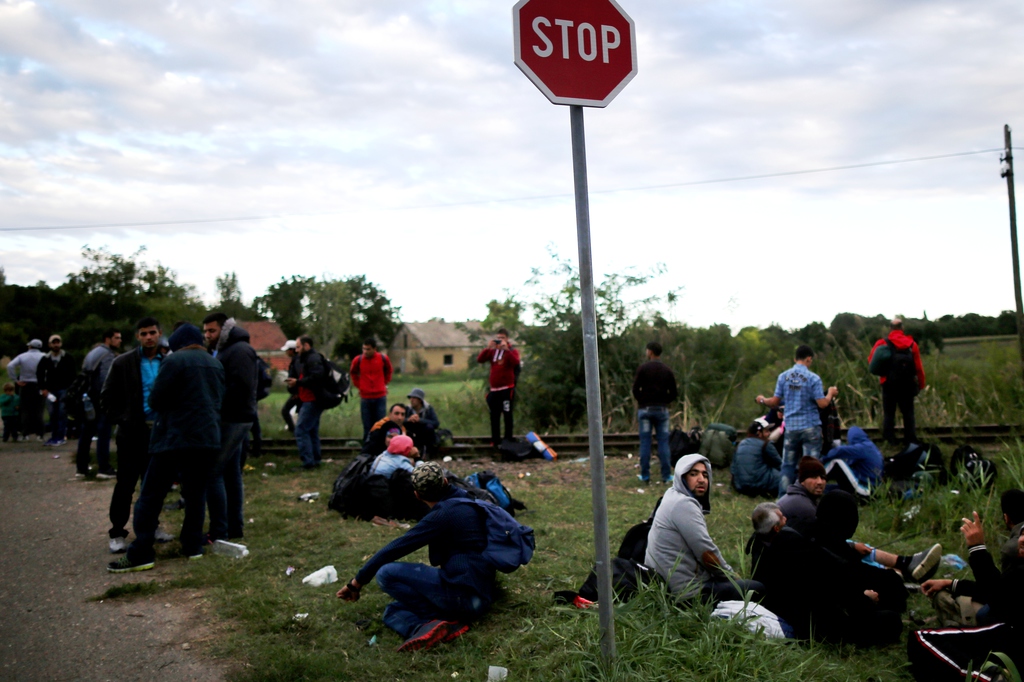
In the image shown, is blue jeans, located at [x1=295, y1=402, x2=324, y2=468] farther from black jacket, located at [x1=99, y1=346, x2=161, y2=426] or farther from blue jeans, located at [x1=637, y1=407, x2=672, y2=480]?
blue jeans, located at [x1=637, y1=407, x2=672, y2=480]

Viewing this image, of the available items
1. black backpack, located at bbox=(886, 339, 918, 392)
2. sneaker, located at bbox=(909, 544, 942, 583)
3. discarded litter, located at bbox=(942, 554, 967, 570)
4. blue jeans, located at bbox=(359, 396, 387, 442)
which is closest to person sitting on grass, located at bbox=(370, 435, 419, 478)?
blue jeans, located at bbox=(359, 396, 387, 442)

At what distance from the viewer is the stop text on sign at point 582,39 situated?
3080mm

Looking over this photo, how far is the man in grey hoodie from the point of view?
443 centimetres

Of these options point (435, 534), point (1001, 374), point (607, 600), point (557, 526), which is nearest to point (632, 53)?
point (607, 600)

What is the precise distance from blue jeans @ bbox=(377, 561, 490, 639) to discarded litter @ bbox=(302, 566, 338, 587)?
1.06 metres

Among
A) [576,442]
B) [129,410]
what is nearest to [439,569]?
[129,410]

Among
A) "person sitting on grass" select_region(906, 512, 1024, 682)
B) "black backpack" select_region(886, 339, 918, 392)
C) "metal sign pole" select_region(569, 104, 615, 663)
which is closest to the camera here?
"metal sign pole" select_region(569, 104, 615, 663)

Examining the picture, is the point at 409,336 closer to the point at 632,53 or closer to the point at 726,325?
the point at 726,325

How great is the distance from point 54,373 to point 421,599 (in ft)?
36.1

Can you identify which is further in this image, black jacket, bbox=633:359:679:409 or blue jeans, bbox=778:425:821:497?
black jacket, bbox=633:359:679:409

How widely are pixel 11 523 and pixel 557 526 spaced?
562cm

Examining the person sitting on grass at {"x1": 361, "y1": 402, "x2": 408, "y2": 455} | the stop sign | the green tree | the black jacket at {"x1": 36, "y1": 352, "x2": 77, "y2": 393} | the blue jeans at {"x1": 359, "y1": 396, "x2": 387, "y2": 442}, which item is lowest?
the person sitting on grass at {"x1": 361, "y1": 402, "x2": 408, "y2": 455}

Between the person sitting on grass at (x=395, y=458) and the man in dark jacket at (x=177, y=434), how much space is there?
6.54 ft

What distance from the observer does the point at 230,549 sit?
21.0 ft
